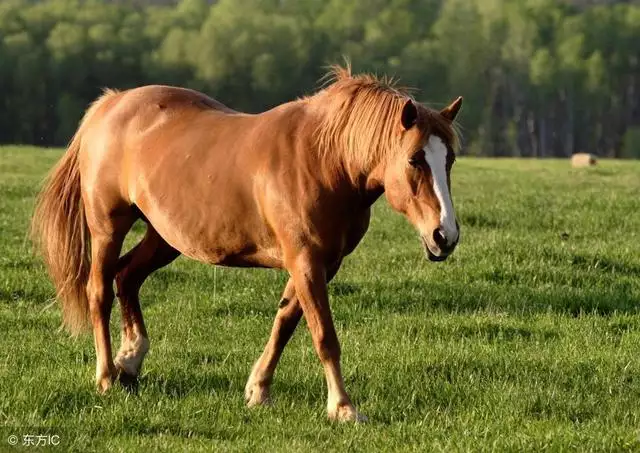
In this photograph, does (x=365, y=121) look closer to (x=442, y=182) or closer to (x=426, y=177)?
(x=426, y=177)

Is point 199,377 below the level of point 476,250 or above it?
above

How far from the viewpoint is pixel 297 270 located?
6.94m

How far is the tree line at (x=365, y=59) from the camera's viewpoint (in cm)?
9000

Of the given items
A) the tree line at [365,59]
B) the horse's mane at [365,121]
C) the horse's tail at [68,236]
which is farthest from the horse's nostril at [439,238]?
the tree line at [365,59]

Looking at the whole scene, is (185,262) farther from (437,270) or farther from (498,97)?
(498,97)

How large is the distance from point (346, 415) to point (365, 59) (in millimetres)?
106910

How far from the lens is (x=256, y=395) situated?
7.38m

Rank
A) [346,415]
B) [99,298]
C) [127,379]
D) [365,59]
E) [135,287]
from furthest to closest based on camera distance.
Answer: [365,59] → [135,287] → [99,298] → [127,379] → [346,415]

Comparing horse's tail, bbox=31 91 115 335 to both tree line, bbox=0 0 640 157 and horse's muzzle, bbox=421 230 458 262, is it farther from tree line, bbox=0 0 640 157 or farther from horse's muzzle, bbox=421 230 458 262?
tree line, bbox=0 0 640 157

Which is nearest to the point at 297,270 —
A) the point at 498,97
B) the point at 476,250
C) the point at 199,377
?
the point at 199,377

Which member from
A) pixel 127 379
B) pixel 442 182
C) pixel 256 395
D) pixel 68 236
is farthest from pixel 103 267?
pixel 442 182

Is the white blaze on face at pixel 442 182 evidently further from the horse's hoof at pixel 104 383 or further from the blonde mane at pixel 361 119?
the horse's hoof at pixel 104 383

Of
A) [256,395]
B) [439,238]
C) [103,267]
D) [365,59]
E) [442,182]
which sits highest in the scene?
[442,182]

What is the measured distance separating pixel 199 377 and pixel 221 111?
194cm
